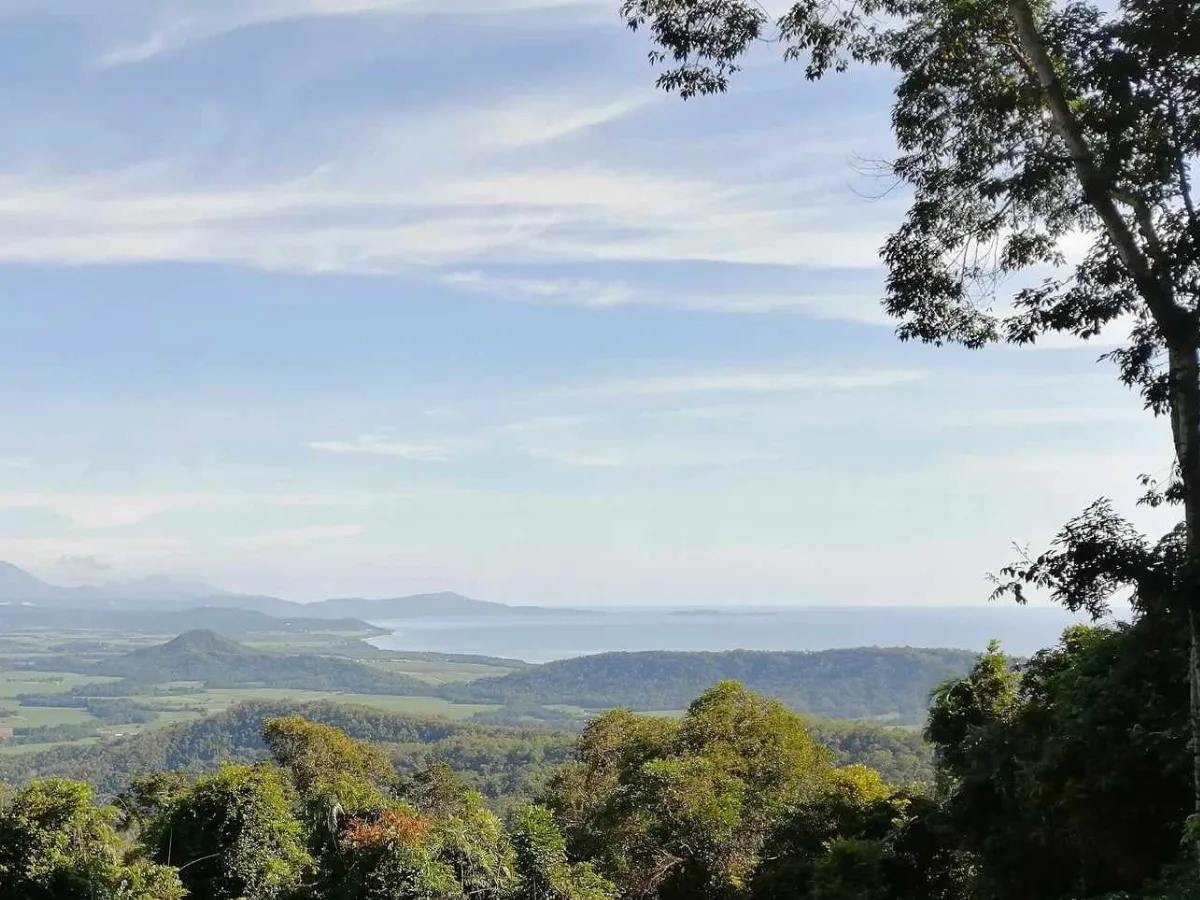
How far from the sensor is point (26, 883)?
10.8 meters

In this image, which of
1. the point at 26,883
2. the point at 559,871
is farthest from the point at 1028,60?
the point at 26,883

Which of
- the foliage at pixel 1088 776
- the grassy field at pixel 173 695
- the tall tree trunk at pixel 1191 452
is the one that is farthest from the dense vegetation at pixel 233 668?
the tall tree trunk at pixel 1191 452

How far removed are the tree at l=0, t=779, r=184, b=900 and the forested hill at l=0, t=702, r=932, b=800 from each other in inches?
892

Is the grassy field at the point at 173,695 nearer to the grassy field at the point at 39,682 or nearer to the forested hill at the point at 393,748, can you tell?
the grassy field at the point at 39,682

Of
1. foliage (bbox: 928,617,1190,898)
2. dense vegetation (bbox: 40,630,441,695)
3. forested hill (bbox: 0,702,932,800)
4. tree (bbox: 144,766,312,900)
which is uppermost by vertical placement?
foliage (bbox: 928,617,1190,898)

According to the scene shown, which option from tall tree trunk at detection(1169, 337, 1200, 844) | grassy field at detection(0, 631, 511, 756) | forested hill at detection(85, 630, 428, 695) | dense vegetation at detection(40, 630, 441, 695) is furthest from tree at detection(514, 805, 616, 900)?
forested hill at detection(85, 630, 428, 695)

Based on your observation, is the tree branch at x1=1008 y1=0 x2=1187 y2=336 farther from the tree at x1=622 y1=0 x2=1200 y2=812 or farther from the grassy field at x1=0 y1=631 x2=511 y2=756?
the grassy field at x1=0 y1=631 x2=511 y2=756

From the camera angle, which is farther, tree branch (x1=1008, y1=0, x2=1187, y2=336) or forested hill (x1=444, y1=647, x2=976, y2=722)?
forested hill (x1=444, y1=647, x2=976, y2=722)

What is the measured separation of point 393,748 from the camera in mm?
56250

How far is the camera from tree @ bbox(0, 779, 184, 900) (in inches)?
415

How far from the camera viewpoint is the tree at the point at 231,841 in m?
12.0

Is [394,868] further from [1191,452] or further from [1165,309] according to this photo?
[1165,309]

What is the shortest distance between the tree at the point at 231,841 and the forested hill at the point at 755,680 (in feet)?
235

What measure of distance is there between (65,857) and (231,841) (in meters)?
1.91
